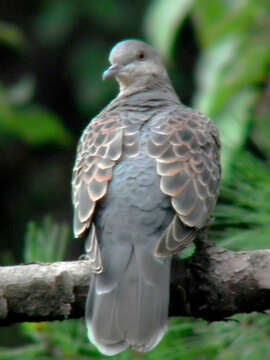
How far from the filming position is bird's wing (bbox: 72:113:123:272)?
3688mm

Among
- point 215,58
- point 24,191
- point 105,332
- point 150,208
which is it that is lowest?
point 24,191

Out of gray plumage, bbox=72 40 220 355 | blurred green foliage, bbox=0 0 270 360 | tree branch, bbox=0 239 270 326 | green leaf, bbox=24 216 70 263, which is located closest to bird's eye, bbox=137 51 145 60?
blurred green foliage, bbox=0 0 270 360

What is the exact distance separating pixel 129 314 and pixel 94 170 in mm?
726

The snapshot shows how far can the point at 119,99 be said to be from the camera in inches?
188

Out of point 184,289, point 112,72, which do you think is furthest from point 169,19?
point 184,289

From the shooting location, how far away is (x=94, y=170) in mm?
3906

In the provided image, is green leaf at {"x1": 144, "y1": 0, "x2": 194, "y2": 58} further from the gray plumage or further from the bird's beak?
the gray plumage

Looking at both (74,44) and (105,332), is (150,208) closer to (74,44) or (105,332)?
(105,332)

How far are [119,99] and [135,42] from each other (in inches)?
16.2

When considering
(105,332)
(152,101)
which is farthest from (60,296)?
(152,101)

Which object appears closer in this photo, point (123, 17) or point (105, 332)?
point (105, 332)

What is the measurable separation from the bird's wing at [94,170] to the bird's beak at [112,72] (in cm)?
48

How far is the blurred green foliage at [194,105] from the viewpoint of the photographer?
3609mm

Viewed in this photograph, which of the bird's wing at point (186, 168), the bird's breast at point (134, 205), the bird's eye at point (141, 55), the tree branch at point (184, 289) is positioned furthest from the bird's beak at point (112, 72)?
the tree branch at point (184, 289)
